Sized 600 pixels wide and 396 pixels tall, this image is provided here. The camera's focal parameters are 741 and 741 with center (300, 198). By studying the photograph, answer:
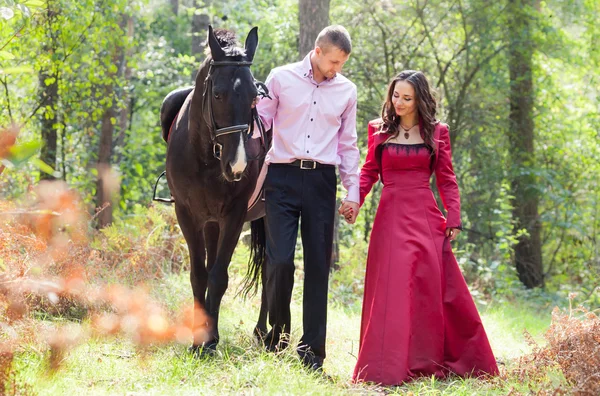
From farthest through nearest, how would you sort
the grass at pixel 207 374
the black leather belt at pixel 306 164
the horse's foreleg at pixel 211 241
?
the horse's foreleg at pixel 211 241
the black leather belt at pixel 306 164
the grass at pixel 207 374

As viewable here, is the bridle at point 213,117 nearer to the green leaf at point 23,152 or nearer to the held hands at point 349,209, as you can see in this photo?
the held hands at point 349,209

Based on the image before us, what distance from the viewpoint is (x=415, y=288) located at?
519 cm

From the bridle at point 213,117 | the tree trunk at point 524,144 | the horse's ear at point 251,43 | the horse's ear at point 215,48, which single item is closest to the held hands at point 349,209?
the bridle at point 213,117

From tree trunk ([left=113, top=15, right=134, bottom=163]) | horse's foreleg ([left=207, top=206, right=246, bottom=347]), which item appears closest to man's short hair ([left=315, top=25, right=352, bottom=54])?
horse's foreleg ([left=207, top=206, right=246, bottom=347])

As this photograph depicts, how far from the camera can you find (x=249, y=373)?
14.7 ft

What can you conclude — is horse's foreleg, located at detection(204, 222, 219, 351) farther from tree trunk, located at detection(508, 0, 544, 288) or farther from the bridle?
tree trunk, located at detection(508, 0, 544, 288)

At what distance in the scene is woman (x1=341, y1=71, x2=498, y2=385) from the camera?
5.11m

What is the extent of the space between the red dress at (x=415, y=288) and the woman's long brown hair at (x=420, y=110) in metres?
0.08

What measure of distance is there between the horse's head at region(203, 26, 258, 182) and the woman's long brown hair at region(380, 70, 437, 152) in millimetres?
1147

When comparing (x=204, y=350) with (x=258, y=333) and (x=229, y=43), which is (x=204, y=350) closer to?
(x=258, y=333)

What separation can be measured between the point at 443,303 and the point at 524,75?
30.8 ft

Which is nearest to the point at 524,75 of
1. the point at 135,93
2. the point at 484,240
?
the point at 484,240

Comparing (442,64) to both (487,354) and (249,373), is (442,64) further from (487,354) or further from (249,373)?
(249,373)

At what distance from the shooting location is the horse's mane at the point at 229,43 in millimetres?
4956
